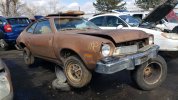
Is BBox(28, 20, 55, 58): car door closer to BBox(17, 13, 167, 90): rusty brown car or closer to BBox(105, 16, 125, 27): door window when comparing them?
BBox(17, 13, 167, 90): rusty brown car

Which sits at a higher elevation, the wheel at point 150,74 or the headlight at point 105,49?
the headlight at point 105,49

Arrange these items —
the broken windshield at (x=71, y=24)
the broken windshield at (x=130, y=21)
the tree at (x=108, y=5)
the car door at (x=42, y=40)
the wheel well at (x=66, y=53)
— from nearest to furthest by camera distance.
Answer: the wheel well at (x=66, y=53), the car door at (x=42, y=40), the broken windshield at (x=71, y=24), the broken windshield at (x=130, y=21), the tree at (x=108, y=5)

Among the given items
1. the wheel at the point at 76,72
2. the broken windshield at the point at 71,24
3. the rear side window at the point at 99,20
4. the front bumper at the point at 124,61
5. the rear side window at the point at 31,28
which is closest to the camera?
the front bumper at the point at 124,61

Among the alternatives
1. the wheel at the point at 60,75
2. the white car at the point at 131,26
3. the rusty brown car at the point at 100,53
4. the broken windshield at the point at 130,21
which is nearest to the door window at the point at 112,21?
the white car at the point at 131,26

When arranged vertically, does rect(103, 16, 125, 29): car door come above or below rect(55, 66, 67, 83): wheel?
above

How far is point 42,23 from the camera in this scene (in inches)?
273

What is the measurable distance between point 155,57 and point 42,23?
319cm

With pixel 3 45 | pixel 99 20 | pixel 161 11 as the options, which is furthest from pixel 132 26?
pixel 3 45

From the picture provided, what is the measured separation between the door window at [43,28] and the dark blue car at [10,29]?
462 cm

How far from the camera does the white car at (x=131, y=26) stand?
714 centimetres

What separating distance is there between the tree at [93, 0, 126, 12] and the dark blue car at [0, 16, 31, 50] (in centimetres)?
3077

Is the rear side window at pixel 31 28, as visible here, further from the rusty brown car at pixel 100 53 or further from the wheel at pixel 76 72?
the wheel at pixel 76 72

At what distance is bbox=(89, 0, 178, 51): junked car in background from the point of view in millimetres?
7145

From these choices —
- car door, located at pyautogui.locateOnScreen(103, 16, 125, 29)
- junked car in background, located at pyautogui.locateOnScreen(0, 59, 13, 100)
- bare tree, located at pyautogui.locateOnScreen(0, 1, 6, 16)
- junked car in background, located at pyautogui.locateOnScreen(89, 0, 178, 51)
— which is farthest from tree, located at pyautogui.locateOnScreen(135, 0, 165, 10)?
junked car in background, located at pyautogui.locateOnScreen(0, 59, 13, 100)
